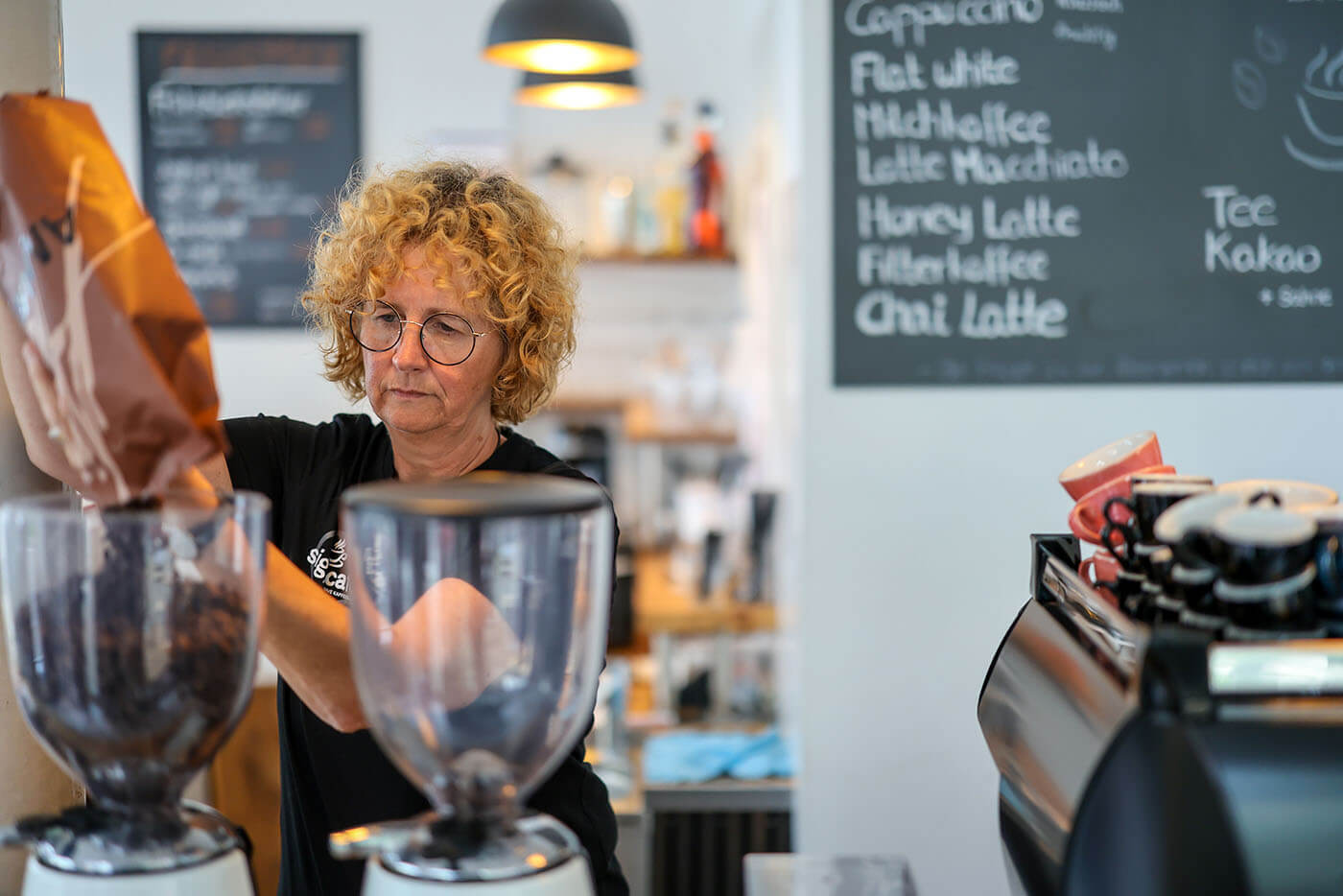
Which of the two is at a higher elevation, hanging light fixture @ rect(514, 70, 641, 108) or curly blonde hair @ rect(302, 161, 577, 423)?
hanging light fixture @ rect(514, 70, 641, 108)

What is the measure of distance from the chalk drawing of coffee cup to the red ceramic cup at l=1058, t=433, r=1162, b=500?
4.08 ft

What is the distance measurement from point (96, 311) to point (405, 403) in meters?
0.51

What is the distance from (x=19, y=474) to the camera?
99 centimetres

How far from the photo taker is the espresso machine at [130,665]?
2.50 feet

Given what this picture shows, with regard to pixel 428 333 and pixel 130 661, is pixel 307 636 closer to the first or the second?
pixel 130 661

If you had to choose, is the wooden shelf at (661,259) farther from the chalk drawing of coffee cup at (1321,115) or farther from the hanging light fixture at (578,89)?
the chalk drawing of coffee cup at (1321,115)

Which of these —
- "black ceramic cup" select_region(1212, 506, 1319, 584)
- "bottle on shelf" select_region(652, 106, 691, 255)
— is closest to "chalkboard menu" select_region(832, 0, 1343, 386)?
"black ceramic cup" select_region(1212, 506, 1319, 584)

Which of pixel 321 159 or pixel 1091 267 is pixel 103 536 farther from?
pixel 321 159

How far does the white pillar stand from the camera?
97cm

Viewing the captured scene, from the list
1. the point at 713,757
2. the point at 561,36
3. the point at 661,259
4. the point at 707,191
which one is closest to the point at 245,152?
the point at 661,259

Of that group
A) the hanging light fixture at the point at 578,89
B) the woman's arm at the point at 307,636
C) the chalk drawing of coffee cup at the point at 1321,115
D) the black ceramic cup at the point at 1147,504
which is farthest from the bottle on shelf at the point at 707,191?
the woman's arm at the point at 307,636

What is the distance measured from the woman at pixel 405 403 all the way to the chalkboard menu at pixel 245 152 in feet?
8.77

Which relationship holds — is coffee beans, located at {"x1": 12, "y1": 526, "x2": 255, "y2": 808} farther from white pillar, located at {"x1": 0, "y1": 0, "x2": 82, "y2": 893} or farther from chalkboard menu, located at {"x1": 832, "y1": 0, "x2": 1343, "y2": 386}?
chalkboard menu, located at {"x1": 832, "y1": 0, "x2": 1343, "y2": 386}

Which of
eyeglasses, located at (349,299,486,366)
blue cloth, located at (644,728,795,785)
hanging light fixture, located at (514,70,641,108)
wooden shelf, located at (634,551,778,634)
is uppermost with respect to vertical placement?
hanging light fixture, located at (514,70,641,108)
